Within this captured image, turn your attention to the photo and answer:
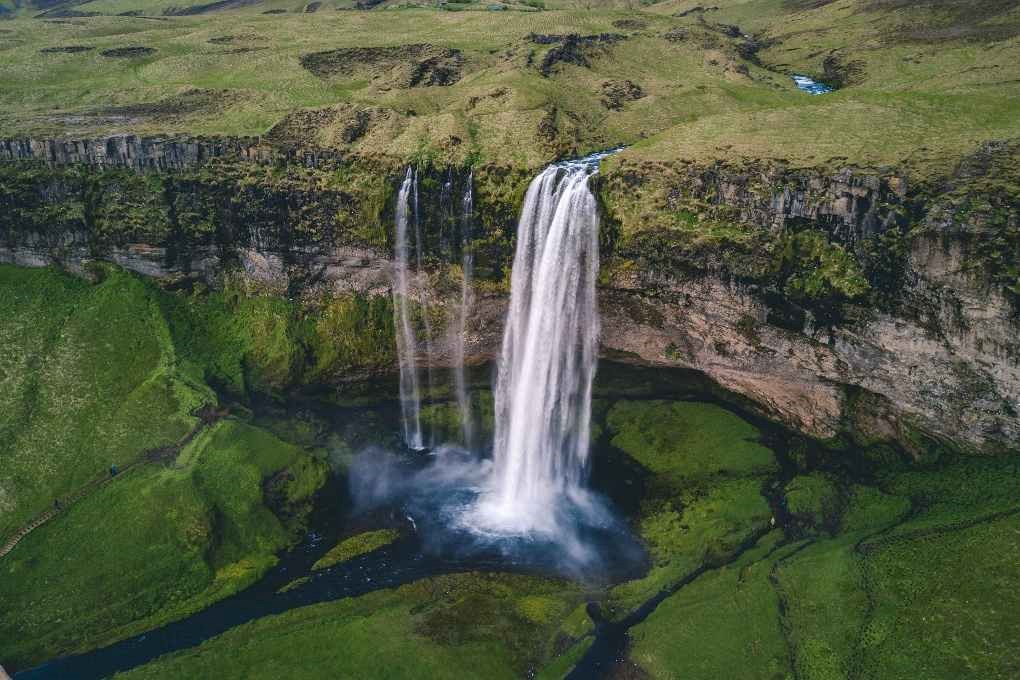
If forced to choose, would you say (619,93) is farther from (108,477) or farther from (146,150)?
(108,477)

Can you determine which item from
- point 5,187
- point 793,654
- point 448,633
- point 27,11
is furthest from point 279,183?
point 27,11

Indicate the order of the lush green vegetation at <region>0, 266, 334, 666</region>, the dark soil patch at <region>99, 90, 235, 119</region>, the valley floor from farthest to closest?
the dark soil patch at <region>99, 90, 235, 119</region>
the lush green vegetation at <region>0, 266, 334, 666</region>
the valley floor

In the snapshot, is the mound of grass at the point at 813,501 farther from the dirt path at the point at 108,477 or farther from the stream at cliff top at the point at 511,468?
the dirt path at the point at 108,477

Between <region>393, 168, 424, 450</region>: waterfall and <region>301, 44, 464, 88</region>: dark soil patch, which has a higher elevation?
<region>301, 44, 464, 88</region>: dark soil patch

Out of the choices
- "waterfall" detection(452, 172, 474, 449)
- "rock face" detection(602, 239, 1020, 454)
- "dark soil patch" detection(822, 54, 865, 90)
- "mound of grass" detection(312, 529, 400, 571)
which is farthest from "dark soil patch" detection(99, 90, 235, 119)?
"dark soil patch" detection(822, 54, 865, 90)

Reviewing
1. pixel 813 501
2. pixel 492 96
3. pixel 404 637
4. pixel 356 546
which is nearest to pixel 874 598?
pixel 813 501

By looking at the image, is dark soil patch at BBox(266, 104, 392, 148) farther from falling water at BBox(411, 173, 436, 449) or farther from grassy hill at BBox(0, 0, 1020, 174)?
falling water at BBox(411, 173, 436, 449)
